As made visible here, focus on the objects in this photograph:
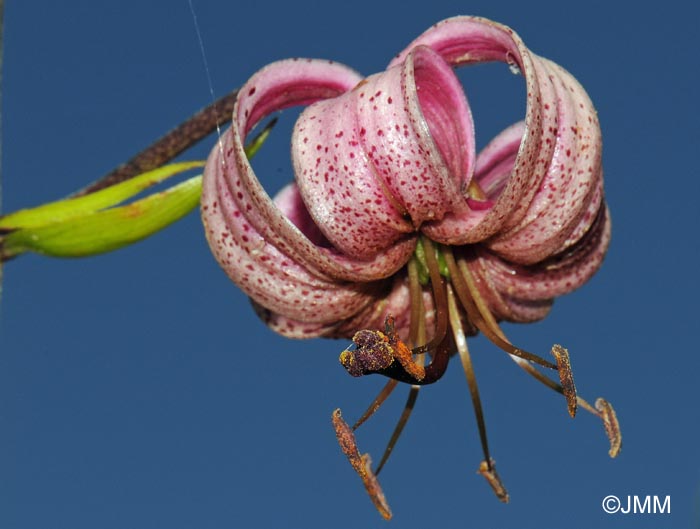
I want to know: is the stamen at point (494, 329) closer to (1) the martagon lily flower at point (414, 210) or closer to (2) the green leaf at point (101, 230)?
(1) the martagon lily flower at point (414, 210)

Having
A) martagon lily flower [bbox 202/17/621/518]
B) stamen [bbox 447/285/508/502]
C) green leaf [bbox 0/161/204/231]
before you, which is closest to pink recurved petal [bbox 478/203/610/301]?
martagon lily flower [bbox 202/17/621/518]

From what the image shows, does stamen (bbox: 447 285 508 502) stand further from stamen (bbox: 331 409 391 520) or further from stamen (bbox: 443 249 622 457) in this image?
stamen (bbox: 331 409 391 520)

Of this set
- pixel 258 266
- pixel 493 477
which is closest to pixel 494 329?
pixel 493 477

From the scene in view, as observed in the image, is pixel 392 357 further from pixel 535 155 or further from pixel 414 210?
pixel 535 155

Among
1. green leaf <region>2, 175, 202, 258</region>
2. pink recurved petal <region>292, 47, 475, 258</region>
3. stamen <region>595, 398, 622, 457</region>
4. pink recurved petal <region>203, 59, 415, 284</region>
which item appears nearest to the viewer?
pink recurved petal <region>292, 47, 475, 258</region>

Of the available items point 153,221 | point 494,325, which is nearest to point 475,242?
point 494,325

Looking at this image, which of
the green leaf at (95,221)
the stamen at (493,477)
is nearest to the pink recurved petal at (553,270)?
the stamen at (493,477)

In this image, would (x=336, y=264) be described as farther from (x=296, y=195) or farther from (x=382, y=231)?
(x=296, y=195)

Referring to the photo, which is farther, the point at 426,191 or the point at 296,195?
the point at 296,195
